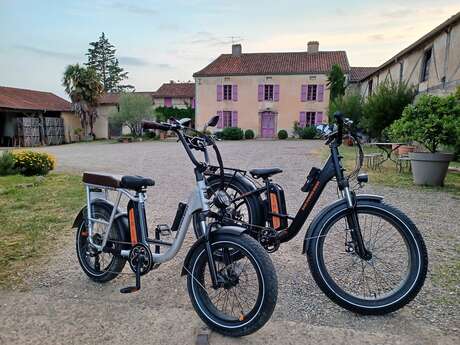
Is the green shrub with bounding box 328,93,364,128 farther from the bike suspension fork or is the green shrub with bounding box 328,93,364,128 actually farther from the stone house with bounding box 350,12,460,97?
the bike suspension fork

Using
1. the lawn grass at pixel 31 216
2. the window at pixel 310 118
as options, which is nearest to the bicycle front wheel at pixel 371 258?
the lawn grass at pixel 31 216

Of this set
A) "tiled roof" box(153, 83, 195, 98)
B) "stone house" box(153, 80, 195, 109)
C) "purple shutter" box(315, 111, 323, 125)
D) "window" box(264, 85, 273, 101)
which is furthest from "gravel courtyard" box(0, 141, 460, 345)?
"tiled roof" box(153, 83, 195, 98)

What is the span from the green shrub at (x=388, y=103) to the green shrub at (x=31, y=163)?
12.9 metres

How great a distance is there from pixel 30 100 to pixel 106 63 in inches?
1069

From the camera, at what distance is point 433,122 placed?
21.2ft

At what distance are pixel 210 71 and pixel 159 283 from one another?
28.5 m

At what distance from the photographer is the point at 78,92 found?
26.9 meters

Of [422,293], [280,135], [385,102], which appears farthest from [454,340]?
[280,135]

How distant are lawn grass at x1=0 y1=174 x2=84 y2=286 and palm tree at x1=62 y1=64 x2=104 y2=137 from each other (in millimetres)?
21222

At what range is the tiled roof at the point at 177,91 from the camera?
108 ft

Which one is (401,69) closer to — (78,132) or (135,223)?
(135,223)

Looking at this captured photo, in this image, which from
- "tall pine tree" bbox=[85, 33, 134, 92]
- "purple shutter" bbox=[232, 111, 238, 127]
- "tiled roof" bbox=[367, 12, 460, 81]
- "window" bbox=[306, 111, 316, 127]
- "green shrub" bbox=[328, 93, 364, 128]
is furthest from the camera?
"tall pine tree" bbox=[85, 33, 134, 92]

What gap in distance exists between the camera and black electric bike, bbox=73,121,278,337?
1927 millimetres

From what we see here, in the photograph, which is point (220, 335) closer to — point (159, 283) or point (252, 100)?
point (159, 283)
